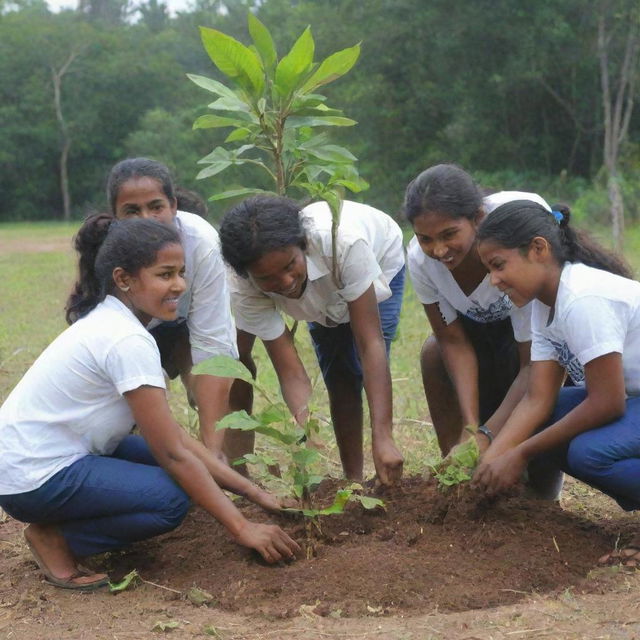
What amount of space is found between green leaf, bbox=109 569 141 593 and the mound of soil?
56mm

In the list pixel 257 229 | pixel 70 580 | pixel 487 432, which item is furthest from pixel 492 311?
pixel 70 580

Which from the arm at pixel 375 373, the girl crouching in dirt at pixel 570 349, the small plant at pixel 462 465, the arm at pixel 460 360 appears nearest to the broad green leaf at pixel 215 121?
the arm at pixel 375 373

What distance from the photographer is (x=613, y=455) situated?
3.01m

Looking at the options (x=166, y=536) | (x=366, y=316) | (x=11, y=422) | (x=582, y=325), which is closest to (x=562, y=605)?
(x=582, y=325)

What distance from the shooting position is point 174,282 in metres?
3.02

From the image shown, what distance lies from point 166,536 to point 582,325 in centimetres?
162

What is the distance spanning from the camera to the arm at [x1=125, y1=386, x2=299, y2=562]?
2.88 meters

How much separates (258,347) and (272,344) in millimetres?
4630

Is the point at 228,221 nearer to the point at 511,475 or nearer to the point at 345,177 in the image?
the point at 345,177

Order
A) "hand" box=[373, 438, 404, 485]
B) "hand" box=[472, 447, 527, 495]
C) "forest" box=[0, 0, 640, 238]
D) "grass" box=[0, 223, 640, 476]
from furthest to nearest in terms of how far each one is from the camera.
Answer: "forest" box=[0, 0, 640, 238] → "grass" box=[0, 223, 640, 476] → "hand" box=[373, 438, 404, 485] → "hand" box=[472, 447, 527, 495]

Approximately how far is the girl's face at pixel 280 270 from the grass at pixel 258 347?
0.32 metres

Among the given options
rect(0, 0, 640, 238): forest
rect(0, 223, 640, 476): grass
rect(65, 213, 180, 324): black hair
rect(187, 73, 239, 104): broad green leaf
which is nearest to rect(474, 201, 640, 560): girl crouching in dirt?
rect(0, 223, 640, 476): grass

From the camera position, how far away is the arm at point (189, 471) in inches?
113

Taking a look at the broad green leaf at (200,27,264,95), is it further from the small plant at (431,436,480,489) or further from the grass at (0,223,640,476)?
the small plant at (431,436,480,489)
